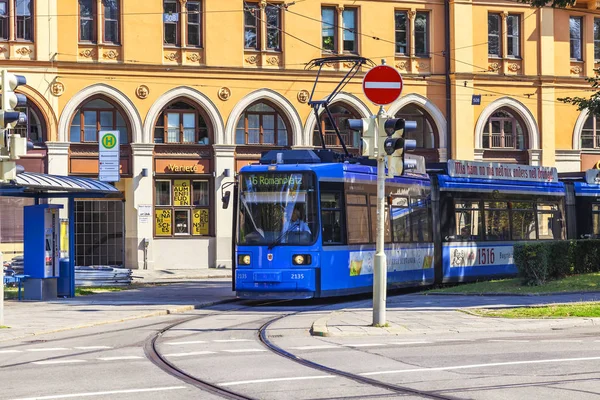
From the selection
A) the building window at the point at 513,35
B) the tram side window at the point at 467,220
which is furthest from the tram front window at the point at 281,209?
the building window at the point at 513,35

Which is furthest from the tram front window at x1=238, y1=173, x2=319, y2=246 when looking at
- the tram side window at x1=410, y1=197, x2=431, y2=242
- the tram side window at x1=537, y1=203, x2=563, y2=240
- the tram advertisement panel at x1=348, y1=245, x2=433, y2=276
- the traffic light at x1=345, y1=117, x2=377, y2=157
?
the tram side window at x1=537, y1=203, x2=563, y2=240

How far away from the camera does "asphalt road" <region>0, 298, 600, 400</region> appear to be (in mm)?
10523

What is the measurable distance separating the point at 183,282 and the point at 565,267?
13613 mm

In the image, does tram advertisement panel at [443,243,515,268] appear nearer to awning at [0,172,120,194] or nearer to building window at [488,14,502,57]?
awning at [0,172,120,194]

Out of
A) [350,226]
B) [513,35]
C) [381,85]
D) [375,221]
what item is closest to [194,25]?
[513,35]

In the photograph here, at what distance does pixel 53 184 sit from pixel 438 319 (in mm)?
8793

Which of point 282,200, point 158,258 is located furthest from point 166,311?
point 158,258

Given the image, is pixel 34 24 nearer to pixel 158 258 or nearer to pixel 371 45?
pixel 158 258

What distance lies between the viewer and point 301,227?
898 inches

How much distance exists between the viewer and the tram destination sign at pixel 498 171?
95.7 feet

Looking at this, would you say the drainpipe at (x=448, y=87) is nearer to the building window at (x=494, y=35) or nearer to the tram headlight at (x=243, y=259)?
the building window at (x=494, y=35)

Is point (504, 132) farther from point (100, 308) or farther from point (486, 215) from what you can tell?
point (100, 308)

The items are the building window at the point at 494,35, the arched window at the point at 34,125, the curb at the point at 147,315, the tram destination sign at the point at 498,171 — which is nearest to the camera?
the curb at the point at 147,315

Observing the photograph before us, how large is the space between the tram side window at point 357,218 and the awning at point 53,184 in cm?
540
